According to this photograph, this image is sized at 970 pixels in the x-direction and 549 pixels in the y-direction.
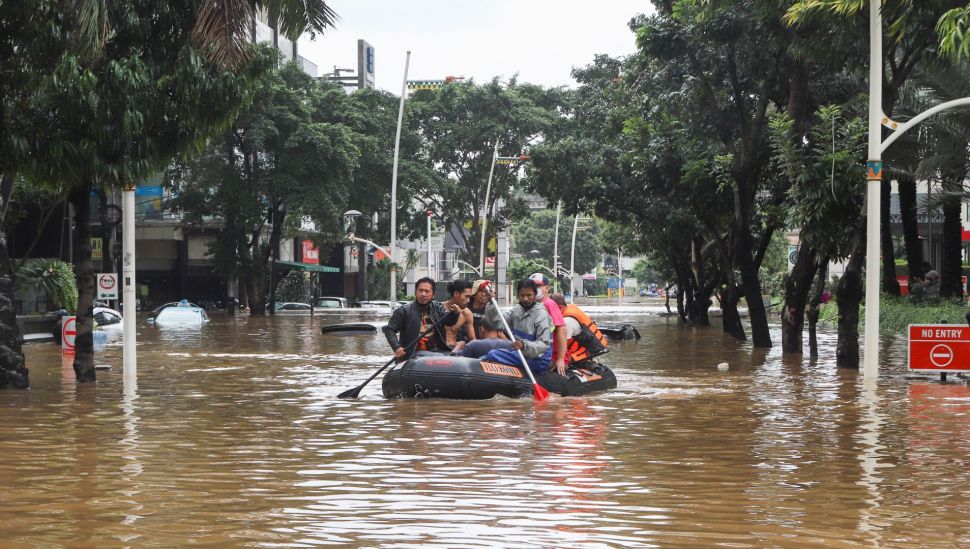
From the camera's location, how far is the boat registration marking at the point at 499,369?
1490 cm

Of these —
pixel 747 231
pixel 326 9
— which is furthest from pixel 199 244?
pixel 326 9

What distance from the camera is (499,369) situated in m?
15.0

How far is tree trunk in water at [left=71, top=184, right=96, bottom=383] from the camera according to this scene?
17.3 meters

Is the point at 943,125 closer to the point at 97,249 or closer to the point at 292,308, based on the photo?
the point at 97,249

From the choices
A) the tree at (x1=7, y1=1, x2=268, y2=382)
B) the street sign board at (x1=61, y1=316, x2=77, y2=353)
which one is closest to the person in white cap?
the tree at (x1=7, y1=1, x2=268, y2=382)

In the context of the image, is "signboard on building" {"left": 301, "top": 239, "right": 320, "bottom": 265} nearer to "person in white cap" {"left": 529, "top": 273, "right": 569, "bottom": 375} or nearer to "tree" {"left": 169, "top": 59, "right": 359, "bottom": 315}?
"tree" {"left": 169, "top": 59, "right": 359, "bottom": 315}

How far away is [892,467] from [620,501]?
2732 millimetres

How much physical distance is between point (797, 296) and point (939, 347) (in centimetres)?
651

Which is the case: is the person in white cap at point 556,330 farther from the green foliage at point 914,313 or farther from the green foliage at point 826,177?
the green foliage at point 914,313

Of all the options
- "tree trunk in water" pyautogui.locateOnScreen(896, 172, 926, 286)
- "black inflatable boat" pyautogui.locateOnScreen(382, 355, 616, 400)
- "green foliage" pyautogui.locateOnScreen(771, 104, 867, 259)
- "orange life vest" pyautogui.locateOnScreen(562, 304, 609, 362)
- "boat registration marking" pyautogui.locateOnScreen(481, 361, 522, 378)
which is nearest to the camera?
"black inflatable boat" pyautogui.locateOnScreen(382, 355, 616, 400)

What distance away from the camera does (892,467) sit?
9656mm

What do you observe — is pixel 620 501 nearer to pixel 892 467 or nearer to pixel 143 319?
pixel 892 467

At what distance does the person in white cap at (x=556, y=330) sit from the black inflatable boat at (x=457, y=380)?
28 cm

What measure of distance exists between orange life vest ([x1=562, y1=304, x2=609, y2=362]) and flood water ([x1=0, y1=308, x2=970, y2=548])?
0.64m
